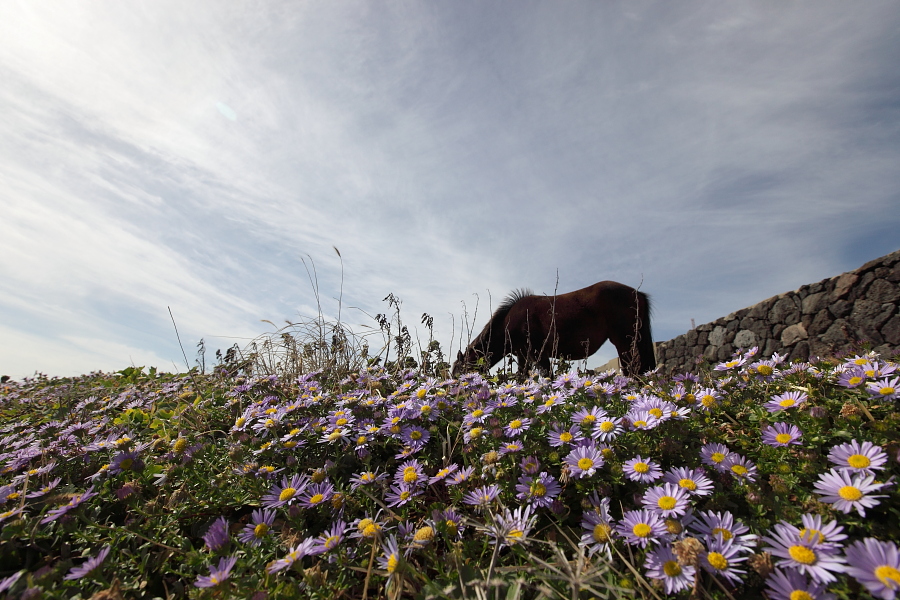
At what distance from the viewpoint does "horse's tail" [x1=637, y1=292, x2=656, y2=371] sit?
864cm

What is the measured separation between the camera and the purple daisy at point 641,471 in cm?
148

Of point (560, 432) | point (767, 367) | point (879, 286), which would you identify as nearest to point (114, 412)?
point (560, 432)

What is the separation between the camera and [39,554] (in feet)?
5.68

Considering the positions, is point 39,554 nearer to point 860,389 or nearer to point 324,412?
point 324,412

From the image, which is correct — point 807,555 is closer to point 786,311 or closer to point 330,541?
point 330,541

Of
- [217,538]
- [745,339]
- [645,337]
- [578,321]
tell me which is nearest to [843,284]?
[745,339]

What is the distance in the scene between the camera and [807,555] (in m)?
1.10

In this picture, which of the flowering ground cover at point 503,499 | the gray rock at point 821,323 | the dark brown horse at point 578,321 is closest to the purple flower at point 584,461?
the flowering ground cover at point 503,499

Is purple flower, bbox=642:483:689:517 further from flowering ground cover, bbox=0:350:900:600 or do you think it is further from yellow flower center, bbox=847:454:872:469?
yellow flower center, bbox=847:454:872:469

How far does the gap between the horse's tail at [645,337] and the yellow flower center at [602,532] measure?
7.29 meters

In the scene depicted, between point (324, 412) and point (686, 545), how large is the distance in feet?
6.32

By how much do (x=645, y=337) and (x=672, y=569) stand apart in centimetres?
851

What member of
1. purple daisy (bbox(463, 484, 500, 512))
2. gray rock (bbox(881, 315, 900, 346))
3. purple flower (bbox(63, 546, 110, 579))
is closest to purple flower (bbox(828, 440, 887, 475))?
purple daisy (bbox(463, 484, 500, 512))

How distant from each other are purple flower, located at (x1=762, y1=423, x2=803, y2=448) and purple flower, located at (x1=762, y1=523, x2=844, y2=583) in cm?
44
